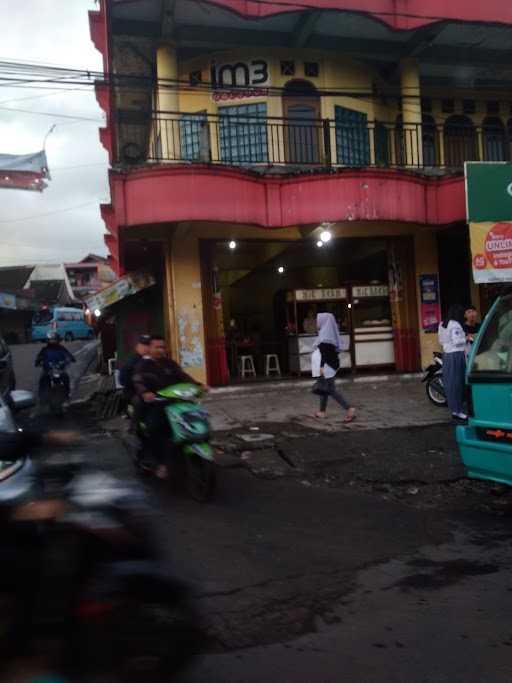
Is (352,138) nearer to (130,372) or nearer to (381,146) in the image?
(381,146)

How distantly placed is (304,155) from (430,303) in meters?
4.38

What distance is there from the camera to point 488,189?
453 inches

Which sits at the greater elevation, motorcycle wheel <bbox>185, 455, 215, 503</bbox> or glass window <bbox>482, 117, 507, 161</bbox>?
glass window <bbox>482, 117, 507, 161</bbox>

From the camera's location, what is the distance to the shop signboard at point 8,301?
4050 centimetres

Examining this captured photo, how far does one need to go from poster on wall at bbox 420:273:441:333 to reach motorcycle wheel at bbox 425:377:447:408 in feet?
12.4

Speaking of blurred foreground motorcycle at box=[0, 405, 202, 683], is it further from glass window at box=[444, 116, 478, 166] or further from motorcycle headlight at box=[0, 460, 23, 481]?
glass window at box=[444, 116, 478, 166]

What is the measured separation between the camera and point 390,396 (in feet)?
40.2

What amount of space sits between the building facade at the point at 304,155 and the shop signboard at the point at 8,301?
2725 cm

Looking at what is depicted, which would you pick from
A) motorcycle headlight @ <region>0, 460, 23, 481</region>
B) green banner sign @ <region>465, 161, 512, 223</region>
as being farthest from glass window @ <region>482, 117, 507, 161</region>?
motorcycle headlight @ <region>0, 460, 23, 481</region>

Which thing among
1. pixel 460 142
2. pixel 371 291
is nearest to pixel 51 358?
pixel 371 291

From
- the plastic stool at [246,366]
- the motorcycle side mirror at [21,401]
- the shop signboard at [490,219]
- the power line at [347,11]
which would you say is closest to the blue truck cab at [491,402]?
the motorcycle side mirror at [21,401]

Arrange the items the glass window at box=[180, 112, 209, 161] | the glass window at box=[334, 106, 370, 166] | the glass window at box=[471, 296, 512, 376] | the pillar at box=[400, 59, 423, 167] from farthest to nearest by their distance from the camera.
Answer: the pillar at box=[400, 59, 423, 167]
the glass window at box=[334, 106, 370, 166]
the glass window at box=[180, 112, 209, 161]
the glass window at box=[471, 296, 512, 376]

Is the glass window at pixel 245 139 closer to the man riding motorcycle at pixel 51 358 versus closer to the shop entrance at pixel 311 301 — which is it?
the shop entrance at pixel 311 301

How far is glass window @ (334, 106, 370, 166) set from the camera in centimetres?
1392
